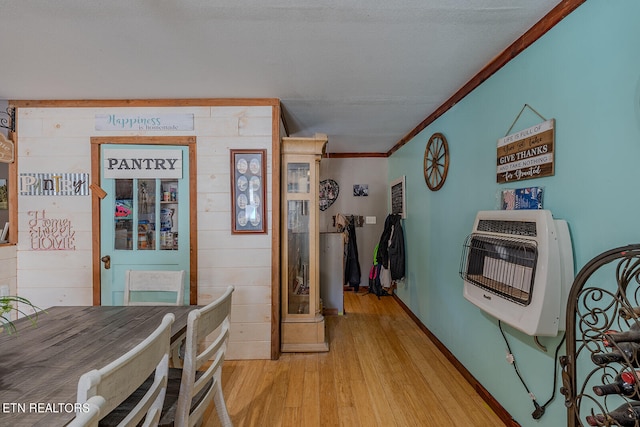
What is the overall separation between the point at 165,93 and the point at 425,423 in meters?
3.06

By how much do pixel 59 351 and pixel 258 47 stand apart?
1.80m

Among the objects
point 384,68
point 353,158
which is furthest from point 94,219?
point 353,158

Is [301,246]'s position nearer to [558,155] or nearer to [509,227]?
[509,227]

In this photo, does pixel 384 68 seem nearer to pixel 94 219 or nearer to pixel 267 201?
pixel 267 201

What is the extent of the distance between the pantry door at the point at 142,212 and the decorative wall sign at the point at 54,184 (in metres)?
0.18

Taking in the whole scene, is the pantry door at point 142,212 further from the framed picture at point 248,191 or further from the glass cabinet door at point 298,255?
the glass cabinet door at point 298,255

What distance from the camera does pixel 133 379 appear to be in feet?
2.73

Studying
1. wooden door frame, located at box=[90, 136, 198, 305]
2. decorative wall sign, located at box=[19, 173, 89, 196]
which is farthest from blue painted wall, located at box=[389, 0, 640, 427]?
decorative wall sign, located at box=[19, 173, 89, 196]

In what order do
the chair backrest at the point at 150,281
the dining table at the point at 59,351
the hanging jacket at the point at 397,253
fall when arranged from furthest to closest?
the hanging jacket at the point at 397,253 → the chair backrest at the point at 150,281 → the dining table at the point at 59,351

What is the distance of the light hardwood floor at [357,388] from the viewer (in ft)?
6.05

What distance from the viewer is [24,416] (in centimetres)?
81

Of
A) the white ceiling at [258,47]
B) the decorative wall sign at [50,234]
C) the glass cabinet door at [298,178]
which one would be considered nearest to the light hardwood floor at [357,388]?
the glass cabinet door at [298,178]

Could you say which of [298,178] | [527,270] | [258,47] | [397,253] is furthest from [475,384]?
[258,47]

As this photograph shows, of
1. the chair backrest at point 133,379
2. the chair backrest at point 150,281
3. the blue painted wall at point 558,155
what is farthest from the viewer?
the chair backrest at point 150,281
